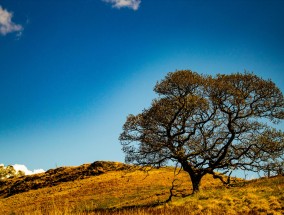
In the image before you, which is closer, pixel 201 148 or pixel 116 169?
pixel 201 148

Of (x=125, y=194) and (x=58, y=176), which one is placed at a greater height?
(x=58, y=176)

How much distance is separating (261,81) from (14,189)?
6406 cm

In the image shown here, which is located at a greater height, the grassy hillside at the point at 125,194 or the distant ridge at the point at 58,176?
the distant ridge at the point at 58,176

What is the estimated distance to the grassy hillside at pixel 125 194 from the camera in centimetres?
2205

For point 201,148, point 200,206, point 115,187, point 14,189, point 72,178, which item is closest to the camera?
point 200,206

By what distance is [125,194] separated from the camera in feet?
140

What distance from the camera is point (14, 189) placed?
250ft

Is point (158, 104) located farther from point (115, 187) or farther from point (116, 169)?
point (116, 169)

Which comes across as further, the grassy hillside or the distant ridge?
the distant ridge

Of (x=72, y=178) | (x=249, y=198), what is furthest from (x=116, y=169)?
(x=249, y=198)

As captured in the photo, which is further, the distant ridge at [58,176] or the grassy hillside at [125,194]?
the distant ridge at [58,176]

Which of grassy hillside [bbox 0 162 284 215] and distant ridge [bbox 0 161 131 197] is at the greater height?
distant ridge [bbox 0 161 131 197]

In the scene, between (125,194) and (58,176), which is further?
(58,176)

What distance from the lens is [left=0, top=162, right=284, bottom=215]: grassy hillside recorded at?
2205cm
